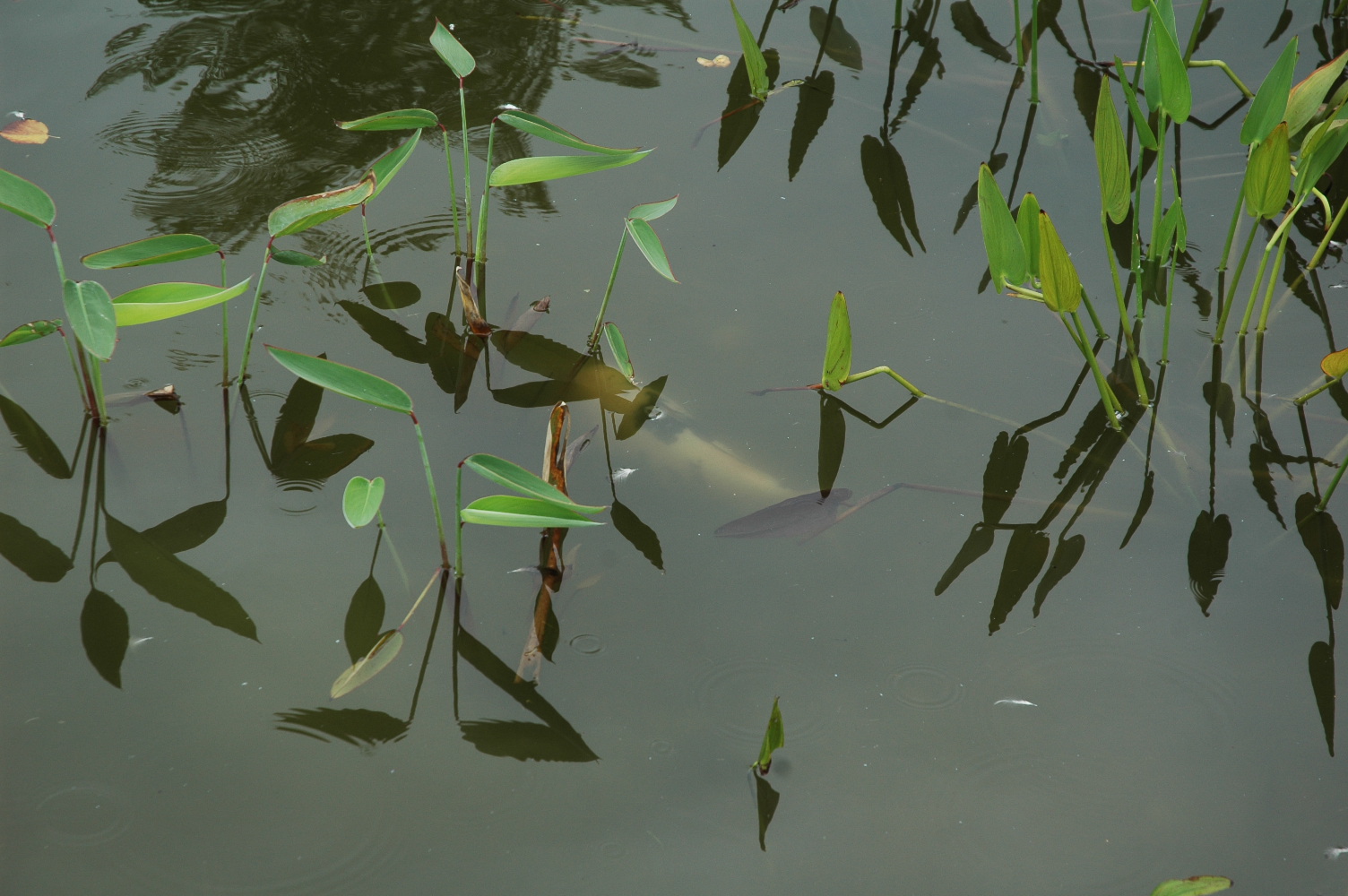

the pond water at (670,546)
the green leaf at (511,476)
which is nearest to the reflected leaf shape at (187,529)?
the pond water at (670,546)

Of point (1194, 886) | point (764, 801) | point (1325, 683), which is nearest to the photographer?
point (1194, 886)

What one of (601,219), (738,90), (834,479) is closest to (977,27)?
(738,90)

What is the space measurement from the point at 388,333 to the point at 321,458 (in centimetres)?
27

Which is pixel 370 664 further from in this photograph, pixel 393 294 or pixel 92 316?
pixel 393 294

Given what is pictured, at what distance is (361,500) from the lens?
40.7 inches

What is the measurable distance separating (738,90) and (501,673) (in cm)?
140

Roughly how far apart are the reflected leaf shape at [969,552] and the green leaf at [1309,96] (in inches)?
29.6

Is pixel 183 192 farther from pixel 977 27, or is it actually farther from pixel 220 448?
pixel 977 27

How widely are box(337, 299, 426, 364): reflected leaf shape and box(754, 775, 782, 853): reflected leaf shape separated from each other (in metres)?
0.80

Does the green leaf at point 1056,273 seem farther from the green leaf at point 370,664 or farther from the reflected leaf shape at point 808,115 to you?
the green leaf at point 370,664

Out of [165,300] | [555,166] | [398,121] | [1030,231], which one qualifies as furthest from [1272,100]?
[165,300]

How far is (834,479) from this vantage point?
1281mm

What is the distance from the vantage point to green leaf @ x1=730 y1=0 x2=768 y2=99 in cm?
169

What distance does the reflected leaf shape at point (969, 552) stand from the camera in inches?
45.9
